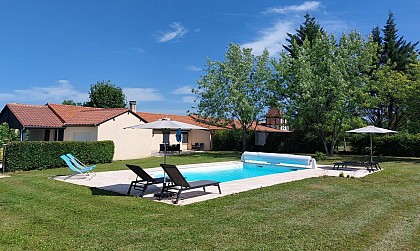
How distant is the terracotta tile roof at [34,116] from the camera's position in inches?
959

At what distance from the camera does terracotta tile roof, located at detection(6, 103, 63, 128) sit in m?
24.4

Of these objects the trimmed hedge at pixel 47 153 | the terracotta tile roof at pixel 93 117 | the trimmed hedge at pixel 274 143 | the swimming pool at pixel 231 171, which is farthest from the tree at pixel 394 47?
the trimmed hedge at pixel 47 153

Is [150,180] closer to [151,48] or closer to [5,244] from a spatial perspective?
[5,244]

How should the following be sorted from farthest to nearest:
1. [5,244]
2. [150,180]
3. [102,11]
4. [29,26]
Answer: [29,26], [102,11], [150,180], [5,244]

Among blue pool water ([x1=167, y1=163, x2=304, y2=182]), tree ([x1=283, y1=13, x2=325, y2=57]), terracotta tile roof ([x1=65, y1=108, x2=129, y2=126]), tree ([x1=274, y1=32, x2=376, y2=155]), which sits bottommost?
blue pool water ([x1=167, y1=163, x2=304, y2=182])

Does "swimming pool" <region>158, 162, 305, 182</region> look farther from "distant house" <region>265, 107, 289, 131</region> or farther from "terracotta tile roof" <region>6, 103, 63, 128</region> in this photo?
"terracotta tile roof" <region>6, 103, 63, 128</region>

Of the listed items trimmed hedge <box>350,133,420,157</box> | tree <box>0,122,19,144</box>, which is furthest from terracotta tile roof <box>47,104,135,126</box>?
trimmed hedge <box>350,133,420,157</box>

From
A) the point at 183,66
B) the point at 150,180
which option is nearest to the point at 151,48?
the point at 183,66

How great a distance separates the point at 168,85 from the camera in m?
31.7

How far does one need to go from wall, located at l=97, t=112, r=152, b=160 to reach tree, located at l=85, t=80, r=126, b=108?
26311 mm

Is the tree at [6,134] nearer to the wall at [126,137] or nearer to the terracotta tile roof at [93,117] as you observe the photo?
the terracotta tile roof at [93,117]

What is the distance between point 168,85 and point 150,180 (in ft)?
73.6

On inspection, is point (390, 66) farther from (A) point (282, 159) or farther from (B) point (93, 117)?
(B) point (93, 117)

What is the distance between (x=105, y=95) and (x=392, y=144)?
40.9 metres
